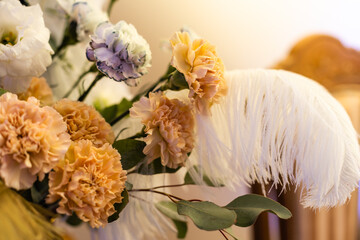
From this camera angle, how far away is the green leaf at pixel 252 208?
40 centimetres

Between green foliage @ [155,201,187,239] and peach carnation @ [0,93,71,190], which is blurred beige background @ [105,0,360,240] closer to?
green foliage @ [155,201,187,239]

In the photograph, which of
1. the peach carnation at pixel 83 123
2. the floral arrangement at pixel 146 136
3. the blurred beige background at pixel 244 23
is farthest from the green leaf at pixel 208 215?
the blurred beige background at pixel 244 23

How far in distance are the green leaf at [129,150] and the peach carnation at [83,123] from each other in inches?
0.4

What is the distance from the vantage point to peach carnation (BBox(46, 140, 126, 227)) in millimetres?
348

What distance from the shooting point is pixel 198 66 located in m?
0.40

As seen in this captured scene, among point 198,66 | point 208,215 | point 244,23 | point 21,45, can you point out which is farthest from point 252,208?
point 244,23

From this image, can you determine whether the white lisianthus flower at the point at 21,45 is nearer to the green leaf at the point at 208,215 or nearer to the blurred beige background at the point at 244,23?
the green leaf at the point at 208,215

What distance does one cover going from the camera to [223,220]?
379 mm

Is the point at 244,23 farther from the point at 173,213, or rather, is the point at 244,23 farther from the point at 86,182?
the point at 86,182

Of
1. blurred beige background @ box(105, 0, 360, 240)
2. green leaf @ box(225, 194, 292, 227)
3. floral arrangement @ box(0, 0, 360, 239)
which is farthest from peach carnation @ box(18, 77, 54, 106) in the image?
blurred beige background @ box(105, 0, 360, 240)

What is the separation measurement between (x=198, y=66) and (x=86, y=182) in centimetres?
15

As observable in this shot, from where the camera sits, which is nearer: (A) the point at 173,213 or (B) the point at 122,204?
(B) the point at 122,204

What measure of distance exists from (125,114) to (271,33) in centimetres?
66

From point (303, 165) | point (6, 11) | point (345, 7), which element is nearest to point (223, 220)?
point (303, 165)
